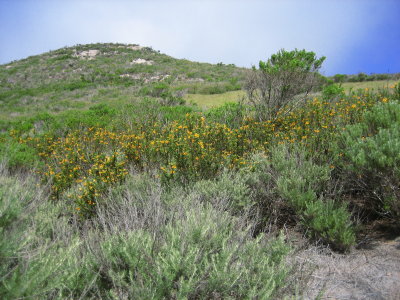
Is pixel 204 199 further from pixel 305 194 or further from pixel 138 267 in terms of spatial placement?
pixel 138 267

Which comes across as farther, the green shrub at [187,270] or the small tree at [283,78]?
the small tree at [283,78]

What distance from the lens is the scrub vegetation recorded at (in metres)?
Answer: 2.03

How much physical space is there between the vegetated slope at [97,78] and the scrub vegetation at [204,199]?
9744mm

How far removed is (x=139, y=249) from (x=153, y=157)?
313 centimetres

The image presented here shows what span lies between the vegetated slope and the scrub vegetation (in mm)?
9744

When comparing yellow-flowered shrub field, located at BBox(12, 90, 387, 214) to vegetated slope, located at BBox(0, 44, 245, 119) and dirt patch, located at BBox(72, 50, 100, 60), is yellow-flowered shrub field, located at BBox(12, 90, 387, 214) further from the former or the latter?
dirt patch, located at BBox(72, 50, 100, 60)

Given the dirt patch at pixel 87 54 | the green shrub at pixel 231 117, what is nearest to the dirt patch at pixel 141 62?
the dirt patch at pixel 87 54

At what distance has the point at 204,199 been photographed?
3893 millimetres

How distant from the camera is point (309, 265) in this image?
281cm

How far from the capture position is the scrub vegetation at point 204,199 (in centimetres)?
203

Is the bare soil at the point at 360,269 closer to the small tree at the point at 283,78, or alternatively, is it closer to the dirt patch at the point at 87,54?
the small tree at the point at 283,78

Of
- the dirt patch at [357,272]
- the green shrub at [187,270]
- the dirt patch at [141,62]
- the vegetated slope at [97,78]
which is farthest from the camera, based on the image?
the dirt patch at [141,62]

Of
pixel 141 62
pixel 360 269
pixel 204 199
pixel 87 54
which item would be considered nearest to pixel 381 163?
pixel 360 269

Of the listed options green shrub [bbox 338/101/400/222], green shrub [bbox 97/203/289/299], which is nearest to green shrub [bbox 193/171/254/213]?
green shrub [bbox 97/203/289/299]
